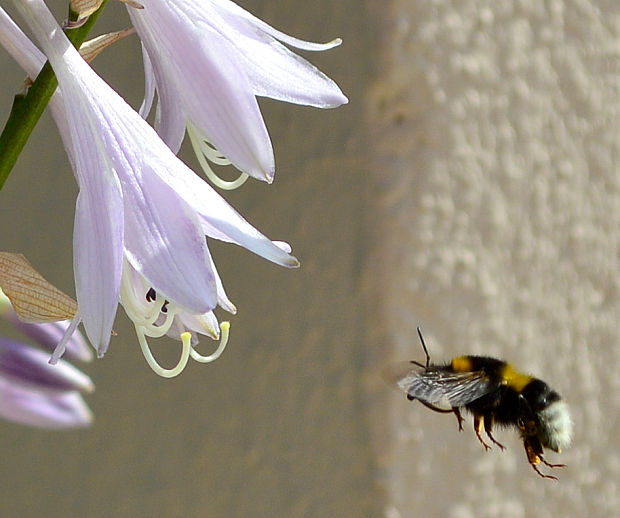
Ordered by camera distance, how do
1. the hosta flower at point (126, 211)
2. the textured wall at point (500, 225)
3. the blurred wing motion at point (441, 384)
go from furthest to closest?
the textured wall at point (500, 225), the blurred wing motion at point (441, 384), the hosta flower at point (126, 211)

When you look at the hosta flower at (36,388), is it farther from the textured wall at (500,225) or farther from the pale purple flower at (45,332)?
the textured wall at (500,225)

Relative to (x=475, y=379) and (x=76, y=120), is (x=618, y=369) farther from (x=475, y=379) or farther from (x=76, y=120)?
(x=76, y=120)

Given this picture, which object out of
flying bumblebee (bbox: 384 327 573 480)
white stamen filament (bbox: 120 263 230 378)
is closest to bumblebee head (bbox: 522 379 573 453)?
flying bumblebee (bbox: 384 327 573 480)

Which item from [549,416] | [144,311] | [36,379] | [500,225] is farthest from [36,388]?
[500,225]

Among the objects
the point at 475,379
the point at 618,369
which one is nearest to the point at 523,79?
the point at 618,369

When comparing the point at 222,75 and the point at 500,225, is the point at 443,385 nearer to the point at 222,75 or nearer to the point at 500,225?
the point at 222,75

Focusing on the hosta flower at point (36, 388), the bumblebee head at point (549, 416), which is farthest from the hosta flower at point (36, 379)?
the bumblebee head at point (549, 416)
